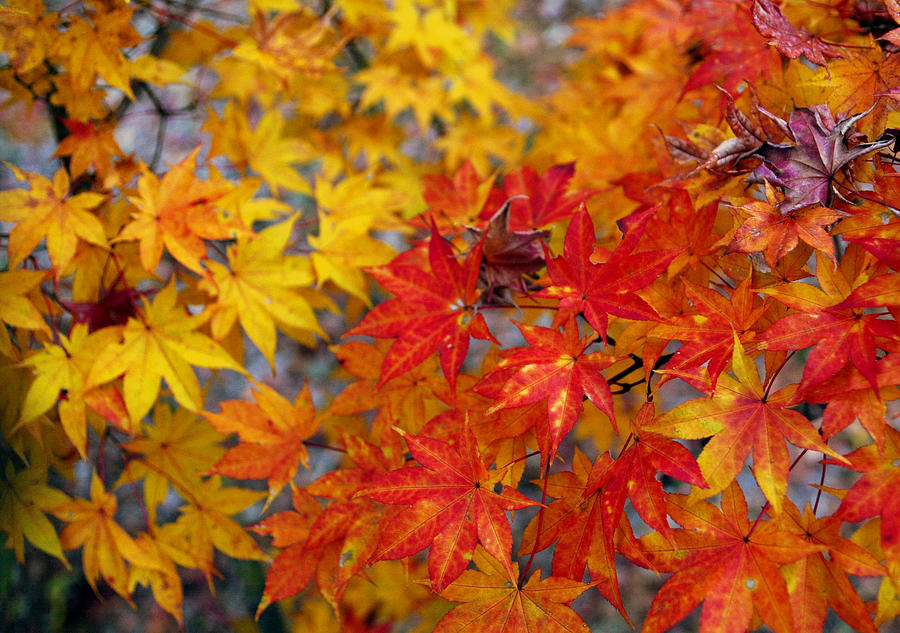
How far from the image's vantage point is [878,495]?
61cm

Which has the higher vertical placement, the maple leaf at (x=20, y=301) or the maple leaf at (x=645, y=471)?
Answer: the maple leaf at (x=20, y=301)

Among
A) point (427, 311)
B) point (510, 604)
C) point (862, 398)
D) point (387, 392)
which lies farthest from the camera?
point (387, 392)

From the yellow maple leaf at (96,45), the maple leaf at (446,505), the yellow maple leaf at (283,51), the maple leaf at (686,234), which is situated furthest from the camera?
the yellow maple leaf at (283,51)

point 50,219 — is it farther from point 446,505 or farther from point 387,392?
point 446,505

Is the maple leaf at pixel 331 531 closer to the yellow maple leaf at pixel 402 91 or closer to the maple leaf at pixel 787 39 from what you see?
the maple leaf at pixel 787 39

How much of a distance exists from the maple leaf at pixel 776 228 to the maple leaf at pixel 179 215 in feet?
2.53

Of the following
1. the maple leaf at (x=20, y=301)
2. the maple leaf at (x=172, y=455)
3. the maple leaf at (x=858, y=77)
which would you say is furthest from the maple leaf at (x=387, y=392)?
the maple leaf at (x=858, y=77)

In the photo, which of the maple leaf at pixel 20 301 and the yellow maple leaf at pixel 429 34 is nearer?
the maple leaf at pixel 20 301

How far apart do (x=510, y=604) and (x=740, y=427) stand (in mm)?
347

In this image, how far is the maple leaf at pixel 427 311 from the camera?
802 millimetres

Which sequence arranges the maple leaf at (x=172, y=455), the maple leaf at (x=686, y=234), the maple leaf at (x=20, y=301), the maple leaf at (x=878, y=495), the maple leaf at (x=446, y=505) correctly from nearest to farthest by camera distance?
the maple leaf at (x=878, y=495) < the maple leaf at (x=446, y=505) < the maple leaf at (x=686, y=234) < the maple leaf at (x=20, y=301) < the maple leaf at (x=172, y=455)

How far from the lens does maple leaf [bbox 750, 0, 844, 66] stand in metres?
0.76

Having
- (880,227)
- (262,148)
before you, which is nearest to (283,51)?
(262,148)

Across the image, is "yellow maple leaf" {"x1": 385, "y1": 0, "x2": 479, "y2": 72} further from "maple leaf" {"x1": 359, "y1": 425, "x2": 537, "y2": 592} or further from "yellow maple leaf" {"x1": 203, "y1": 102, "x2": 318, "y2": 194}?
"maple leaf" {"x1": 359, "y1": 425, "x2": 537, "y2": 592}
